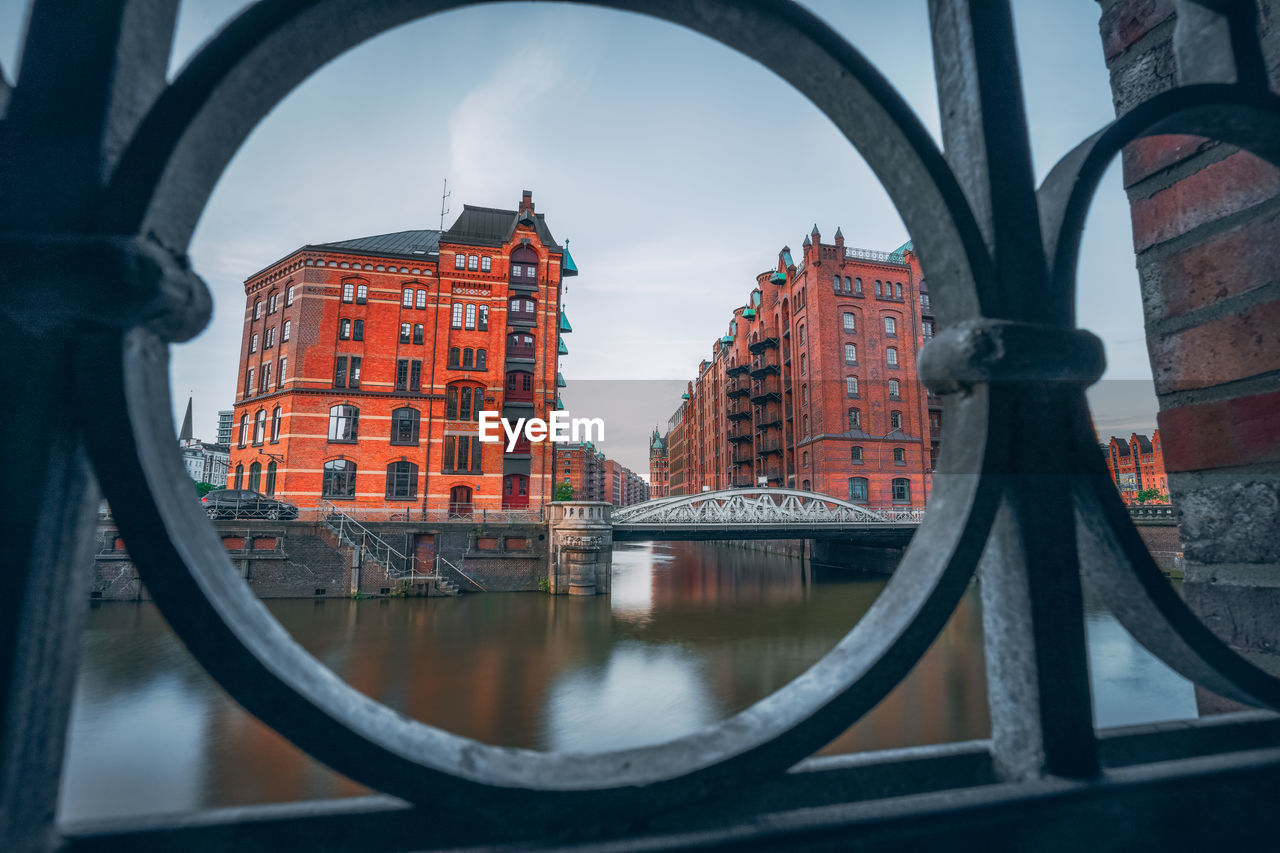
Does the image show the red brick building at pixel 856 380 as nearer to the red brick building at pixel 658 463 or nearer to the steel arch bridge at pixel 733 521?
the steel arch bridge at pixel 733 521

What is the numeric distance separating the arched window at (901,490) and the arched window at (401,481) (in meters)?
A: 24.5

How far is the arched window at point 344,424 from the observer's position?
2467 centimetres

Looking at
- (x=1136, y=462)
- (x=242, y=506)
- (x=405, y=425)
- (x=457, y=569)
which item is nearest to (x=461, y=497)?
(x=405, y=425)

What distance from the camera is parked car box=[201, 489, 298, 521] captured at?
1950 cm

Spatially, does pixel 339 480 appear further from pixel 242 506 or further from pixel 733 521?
pixel 733 521

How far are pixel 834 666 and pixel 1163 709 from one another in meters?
12.9

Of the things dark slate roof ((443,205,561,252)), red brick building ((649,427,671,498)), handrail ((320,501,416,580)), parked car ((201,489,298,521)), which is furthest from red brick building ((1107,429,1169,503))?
parked car ((201,489,298,521))

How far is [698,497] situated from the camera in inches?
940

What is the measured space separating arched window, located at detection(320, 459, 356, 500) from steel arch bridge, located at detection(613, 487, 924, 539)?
11.1 m

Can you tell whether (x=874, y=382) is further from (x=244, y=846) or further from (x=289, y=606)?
(x=244, y=846)

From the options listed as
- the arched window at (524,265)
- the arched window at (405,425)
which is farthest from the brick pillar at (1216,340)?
the arched window at (524,265)

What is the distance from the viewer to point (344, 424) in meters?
24.8

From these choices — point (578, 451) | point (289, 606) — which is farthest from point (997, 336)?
point (578, 451)

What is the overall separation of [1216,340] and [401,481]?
26.2 meters
